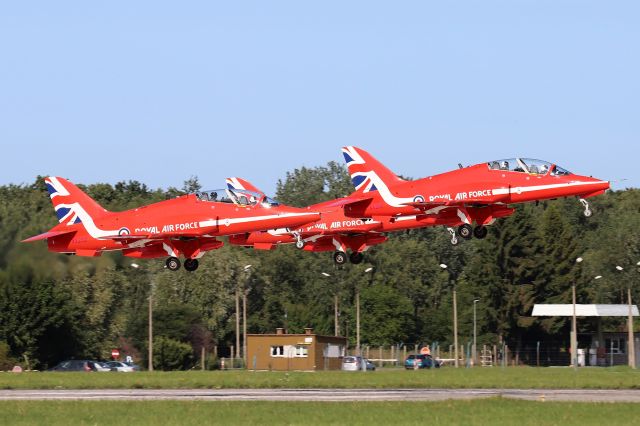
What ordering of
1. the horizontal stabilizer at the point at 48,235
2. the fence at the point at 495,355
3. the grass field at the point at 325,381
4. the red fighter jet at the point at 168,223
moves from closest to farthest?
the grass field at the point at 325,381 → the red fighter jet at the point at 168,223 → the horizontal stabilizer at the point at 48,235 → the fence at the point at 495,355

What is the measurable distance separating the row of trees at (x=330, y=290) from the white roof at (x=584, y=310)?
270cm

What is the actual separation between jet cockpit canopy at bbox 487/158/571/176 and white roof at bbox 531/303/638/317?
5589 centimetres

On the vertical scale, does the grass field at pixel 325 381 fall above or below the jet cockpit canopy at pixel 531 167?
below

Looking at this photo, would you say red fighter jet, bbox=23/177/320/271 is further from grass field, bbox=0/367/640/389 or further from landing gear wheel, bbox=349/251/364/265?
landing gear wheel, bbox=349/251/364/265

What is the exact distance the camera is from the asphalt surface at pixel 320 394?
52000mm

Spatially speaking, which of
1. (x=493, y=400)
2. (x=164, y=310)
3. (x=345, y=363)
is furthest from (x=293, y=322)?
(x=493, y=400)

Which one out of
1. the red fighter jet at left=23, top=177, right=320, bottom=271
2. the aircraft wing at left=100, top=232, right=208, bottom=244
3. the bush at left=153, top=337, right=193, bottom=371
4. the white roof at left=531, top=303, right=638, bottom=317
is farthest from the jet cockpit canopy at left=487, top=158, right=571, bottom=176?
the white roof at left=531, top=303, right=638, bottom=317

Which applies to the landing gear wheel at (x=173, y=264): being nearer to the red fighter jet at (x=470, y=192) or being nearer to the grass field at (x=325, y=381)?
the grass field at (x=325, y=381)

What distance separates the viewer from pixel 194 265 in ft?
232

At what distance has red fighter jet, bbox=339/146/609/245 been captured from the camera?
64.3 metres

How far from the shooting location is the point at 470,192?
6612 cm

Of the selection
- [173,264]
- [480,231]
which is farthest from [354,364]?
[480,231]

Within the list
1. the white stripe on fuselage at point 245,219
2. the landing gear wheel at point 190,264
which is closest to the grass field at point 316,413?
the white stripe on fuselage at point 245,219

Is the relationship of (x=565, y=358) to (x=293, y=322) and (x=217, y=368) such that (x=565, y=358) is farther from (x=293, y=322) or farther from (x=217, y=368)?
(x=217, y=368)
